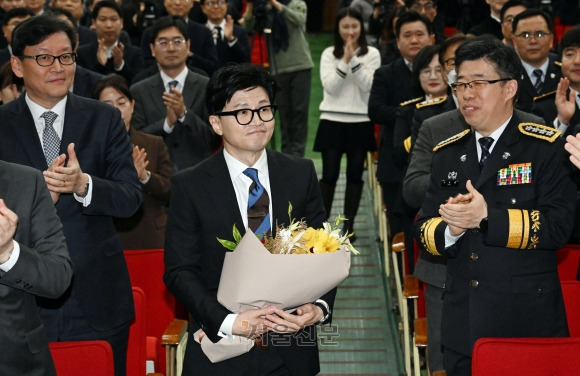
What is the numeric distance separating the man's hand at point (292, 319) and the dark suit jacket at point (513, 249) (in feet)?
2.05

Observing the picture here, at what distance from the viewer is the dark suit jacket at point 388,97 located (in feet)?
19.2

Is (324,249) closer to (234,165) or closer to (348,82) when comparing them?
(234,165)

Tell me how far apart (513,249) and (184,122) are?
291 centimetres

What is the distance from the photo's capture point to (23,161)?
3.30m

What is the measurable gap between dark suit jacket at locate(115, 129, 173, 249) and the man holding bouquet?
77.2 inches

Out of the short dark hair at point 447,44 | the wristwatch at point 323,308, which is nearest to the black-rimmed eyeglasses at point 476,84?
the wristwatch at point 323,308

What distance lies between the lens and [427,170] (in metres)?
4.02

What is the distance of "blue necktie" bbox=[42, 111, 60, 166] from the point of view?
3.34 meters

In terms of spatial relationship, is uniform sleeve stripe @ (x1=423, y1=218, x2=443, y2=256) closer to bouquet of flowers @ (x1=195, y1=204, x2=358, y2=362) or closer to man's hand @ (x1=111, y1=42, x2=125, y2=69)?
bouquet of flowers @ (x1=195, y1=204, x2=358, y2=362)

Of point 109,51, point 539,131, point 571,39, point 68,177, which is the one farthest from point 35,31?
point 109,51

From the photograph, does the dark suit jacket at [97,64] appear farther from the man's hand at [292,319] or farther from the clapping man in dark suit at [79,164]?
the man's hand at [292,319]

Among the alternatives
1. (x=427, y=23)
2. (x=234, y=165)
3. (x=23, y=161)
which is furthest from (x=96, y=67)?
(x=234, y=165)

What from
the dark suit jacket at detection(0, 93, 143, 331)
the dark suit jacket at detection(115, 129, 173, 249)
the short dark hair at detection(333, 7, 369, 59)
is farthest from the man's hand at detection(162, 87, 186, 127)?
the dark suit jacket at detection(0, 93, 143, 331)

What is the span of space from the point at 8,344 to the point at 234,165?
91 cm
